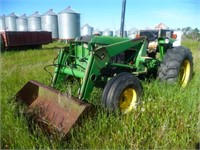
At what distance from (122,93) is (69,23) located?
25468 mm

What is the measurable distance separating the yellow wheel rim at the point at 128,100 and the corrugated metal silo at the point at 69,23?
2425cm

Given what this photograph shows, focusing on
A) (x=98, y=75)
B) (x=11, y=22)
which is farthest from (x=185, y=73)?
(x=11, y=22)

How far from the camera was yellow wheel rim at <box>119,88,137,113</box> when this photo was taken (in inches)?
133

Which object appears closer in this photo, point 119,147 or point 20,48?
point 119,147

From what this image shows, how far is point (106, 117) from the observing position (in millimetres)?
2982

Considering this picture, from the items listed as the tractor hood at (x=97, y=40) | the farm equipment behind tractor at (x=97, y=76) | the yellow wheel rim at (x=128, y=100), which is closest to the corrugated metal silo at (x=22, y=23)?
the farm equipment behind tractor at (x=97, y=76)

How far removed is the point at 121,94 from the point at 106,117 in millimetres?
461

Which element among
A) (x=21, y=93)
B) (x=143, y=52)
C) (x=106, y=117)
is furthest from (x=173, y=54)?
(x=21, y=93)

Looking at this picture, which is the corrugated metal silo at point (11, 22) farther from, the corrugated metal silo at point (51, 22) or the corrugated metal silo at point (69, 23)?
the corrugated metal silo at point (69, 23)

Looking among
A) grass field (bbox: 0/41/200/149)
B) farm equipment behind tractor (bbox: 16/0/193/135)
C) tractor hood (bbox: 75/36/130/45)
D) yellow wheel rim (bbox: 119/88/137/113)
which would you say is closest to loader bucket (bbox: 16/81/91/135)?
farm equipment behind tractor (bbox: 16/0/193/135)

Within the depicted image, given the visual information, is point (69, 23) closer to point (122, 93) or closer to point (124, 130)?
point (122, 93)

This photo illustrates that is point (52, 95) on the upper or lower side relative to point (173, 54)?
lower

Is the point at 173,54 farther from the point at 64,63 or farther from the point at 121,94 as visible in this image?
the point at 64,63

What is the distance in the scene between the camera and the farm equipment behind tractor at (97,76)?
306 cm
